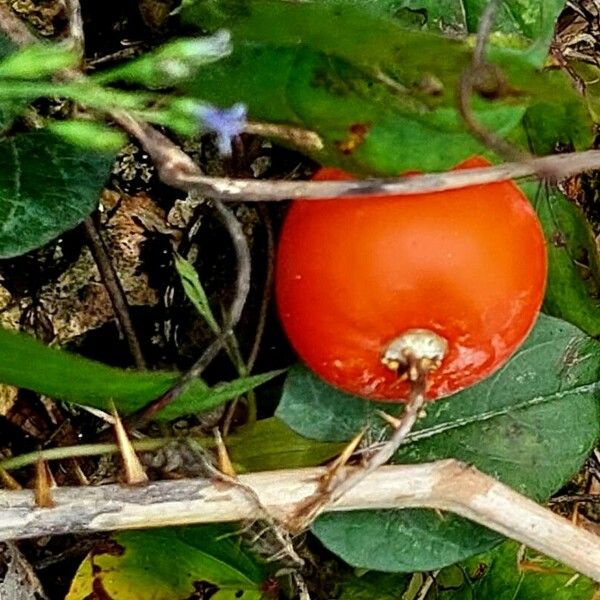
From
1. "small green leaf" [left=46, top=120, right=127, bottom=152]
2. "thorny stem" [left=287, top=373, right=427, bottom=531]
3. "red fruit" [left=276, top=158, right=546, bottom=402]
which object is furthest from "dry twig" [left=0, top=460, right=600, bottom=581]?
"small green leaf" [left=46, top=120, right=127, bottom=152]

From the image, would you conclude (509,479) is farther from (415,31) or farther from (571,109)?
(415,31)

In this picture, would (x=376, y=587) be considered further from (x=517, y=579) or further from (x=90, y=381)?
(x=90, y=381)

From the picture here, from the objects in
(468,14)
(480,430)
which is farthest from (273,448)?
(468,14)

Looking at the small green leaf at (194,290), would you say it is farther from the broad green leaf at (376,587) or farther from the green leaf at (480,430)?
the broad green leaf at (376,587)

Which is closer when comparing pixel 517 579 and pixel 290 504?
pixel 290 504

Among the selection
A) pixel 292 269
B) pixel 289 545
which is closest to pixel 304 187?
pixel 292 269

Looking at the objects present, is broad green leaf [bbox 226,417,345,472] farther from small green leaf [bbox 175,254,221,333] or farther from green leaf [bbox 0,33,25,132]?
green leaf [bbox 0,33,25,132]
